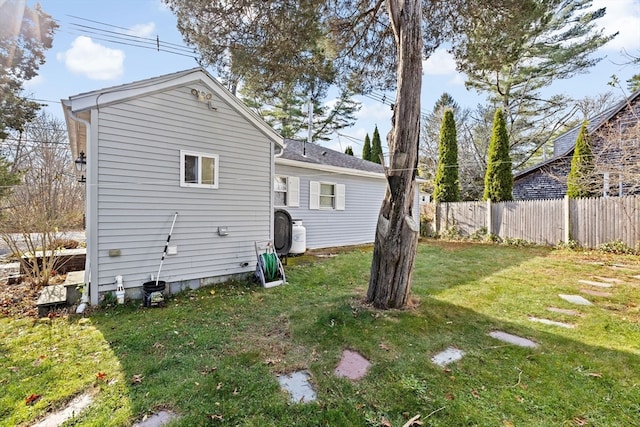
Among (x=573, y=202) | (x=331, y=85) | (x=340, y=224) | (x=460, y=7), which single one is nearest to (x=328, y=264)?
(x=340, y=224)

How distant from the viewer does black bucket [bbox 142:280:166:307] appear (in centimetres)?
452

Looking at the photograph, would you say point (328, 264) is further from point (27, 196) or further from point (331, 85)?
point (27, 196)

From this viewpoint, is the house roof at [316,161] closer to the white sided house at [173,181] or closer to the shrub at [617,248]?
the white sided house at [173,181]

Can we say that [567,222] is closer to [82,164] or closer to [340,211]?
[340,211]

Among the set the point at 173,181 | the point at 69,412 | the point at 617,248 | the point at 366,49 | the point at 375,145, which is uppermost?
the point at 375,145

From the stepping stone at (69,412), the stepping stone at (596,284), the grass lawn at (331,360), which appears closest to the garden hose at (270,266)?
the grass lawn at (331,360)

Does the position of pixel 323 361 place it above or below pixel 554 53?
below

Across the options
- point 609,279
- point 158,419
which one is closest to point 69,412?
point 158,419

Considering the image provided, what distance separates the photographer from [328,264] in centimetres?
749

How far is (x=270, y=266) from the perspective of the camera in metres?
5.88

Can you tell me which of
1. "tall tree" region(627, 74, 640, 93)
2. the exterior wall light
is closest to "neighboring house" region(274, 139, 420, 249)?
the exterior wall light

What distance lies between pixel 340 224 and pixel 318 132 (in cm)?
1245

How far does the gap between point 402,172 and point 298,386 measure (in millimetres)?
2825

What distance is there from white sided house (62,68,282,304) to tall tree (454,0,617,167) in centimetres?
493
